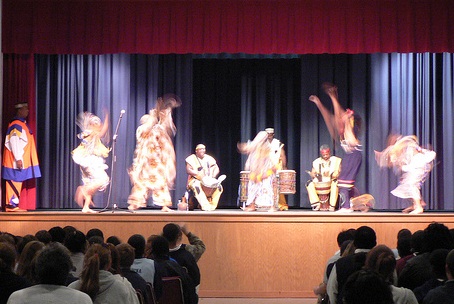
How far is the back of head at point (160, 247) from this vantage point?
563cm

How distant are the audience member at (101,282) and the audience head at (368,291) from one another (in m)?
1.64

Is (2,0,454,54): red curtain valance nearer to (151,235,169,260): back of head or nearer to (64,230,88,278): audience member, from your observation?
(151,235,169,260): back of head

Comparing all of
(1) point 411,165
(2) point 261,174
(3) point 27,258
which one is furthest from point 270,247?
(3) point 27,258

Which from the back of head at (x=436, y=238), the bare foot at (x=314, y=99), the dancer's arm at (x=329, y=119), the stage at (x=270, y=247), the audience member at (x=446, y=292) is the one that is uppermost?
the bare foot at (x=314, y=99)

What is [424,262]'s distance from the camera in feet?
15.4

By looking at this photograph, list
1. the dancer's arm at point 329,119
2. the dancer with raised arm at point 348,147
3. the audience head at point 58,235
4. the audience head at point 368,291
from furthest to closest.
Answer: the dancer's arm at point 329,119
the dancer with raised arm at point 348,147
the audience head at point 58,235
the audience head at point 368,291

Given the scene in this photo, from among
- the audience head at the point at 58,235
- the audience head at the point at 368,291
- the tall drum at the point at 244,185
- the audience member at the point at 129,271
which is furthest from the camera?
the tall drum at the point at 244,185

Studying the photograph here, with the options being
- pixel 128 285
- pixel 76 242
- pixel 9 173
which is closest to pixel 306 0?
pixel 9 173

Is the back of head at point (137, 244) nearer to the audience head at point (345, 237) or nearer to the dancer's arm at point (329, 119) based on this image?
the audience head at point (345, 237)

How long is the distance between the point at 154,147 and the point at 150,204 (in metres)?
1.72

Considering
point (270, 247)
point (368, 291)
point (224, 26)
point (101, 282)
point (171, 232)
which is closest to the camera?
point (368, 291)

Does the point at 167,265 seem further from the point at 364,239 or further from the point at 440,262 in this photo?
the point at 440,262

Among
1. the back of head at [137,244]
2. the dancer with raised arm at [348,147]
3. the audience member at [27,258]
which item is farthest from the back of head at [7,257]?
the dancer with raised arm at [348,147]

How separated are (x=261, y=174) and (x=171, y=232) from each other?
19.7 ft
